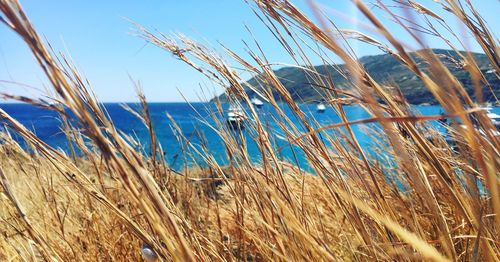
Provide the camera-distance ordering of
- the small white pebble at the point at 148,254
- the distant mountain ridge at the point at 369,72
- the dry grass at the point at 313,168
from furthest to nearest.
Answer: the distant mountain ridge at the point at 369,72 < the small white pebble at the point at 148,254 < the dry grass at the point at 313,168

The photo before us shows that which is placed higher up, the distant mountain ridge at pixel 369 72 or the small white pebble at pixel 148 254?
the distant mountain ridge at pixel 369 72

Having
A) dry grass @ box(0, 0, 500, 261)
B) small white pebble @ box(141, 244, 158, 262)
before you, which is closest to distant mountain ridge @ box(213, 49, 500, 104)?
dry grass @ box(0, 0, 500, 261)

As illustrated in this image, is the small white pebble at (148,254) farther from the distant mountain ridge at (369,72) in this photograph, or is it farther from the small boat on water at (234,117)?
the small boat on water at (234,117)

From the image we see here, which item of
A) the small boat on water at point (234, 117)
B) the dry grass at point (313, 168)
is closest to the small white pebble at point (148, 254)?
the dry grass at point (313, 168)

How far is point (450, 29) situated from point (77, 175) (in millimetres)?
957

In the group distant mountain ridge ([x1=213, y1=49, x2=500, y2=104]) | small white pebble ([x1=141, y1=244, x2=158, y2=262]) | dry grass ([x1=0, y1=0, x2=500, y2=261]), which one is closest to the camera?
dry grass ([x1=0, y1=0, x2=500, y2=261])

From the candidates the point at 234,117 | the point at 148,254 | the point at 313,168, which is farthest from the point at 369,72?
the point at 148,254

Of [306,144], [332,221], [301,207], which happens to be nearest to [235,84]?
[306,144]

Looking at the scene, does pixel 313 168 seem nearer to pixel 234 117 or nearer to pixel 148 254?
pixel 234 117

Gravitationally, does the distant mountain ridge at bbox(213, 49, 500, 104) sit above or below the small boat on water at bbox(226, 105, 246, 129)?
above

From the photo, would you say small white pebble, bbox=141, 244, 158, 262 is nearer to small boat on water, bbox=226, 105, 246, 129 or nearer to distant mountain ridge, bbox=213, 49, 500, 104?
distant mountain ridge, bbox=213, 49, 500, 104

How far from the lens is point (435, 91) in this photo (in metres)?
0.42

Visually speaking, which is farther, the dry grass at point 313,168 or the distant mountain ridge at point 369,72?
the distant mountain ridge at point 369,72

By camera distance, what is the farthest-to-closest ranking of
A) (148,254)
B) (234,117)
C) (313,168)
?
1. (234,117)
2. (313,168)
3. (148,254)
